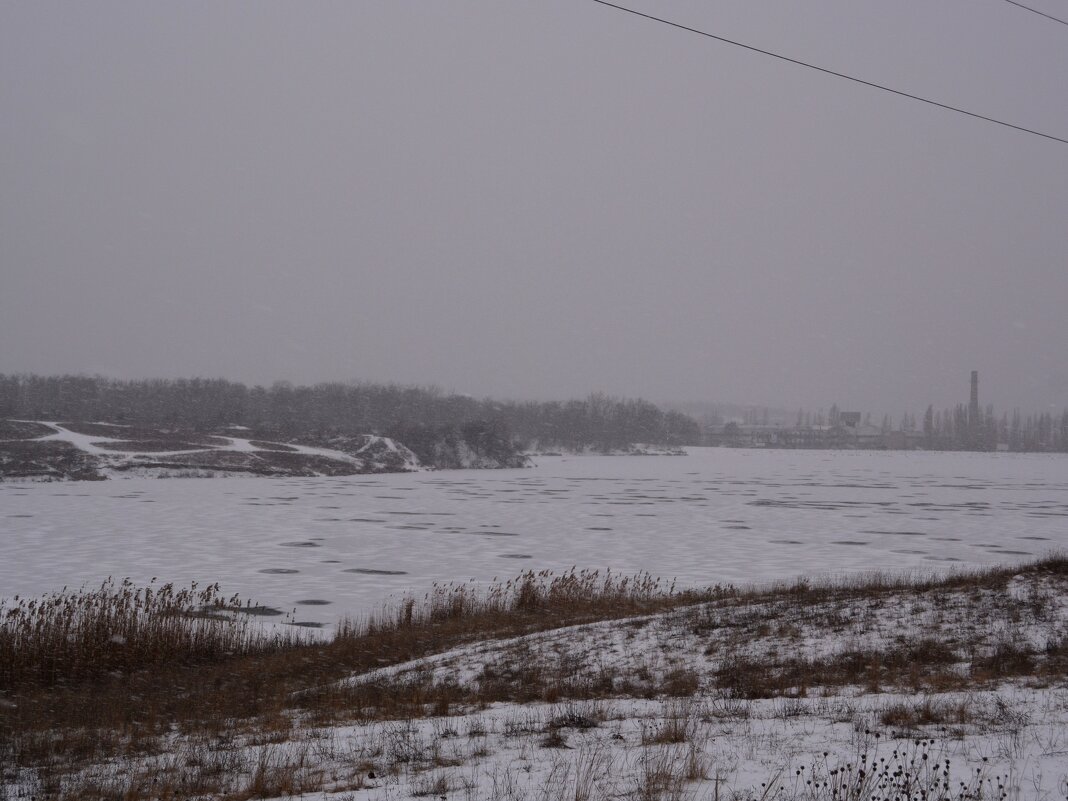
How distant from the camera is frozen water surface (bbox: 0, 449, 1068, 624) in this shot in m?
22.8

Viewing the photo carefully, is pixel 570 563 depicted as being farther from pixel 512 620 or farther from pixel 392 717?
pixel 392 717

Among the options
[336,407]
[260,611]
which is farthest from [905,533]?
[336,407]

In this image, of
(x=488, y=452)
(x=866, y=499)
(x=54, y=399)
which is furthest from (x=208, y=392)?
(x=866, y=499)

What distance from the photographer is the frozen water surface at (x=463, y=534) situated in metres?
22.8

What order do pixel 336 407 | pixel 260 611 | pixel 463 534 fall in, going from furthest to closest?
pixel 336 407
pixel 463 534
pixel 260 611

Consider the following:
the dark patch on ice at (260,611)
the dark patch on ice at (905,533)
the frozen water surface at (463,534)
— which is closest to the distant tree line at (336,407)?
the frozen water surface at (463,534)

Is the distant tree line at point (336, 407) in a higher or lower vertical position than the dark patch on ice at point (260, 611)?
higher

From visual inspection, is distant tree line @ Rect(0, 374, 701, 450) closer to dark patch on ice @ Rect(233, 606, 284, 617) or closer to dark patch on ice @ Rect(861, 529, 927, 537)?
dark patch on ice @ Rect(861, 529, 927, 537)

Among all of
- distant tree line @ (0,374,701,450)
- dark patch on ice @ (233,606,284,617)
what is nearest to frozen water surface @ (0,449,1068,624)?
dark patch on ice @ (233,606,284,617)

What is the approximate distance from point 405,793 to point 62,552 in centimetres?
2289

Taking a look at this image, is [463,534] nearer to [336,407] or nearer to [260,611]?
[260,611]

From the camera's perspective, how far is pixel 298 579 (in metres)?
22.4

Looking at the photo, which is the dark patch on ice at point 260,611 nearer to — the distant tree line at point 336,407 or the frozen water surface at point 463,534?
the frozen water surface at point 463,534

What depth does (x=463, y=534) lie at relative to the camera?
32.2 metres
